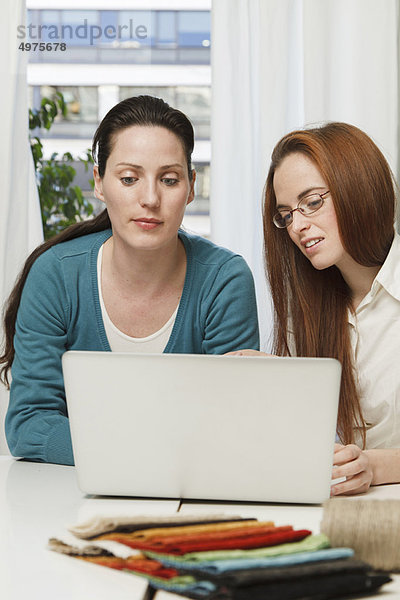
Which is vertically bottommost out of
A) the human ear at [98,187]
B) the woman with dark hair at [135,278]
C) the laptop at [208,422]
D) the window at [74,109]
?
the laptop at [208,422]

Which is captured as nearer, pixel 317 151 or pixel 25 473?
pixel 25 473

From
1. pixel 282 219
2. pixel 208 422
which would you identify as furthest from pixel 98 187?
pixel 208 422

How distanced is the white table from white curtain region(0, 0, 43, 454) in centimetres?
127

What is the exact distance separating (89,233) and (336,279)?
0.63 meters

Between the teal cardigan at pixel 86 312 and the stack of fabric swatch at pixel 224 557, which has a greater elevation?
the teal cardigan at pixel 86 312

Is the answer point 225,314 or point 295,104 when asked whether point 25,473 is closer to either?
point 225,314

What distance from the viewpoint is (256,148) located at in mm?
2584

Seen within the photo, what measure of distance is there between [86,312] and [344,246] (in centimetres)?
60

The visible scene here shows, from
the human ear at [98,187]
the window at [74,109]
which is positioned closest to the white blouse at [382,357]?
the human ear at [98,187]

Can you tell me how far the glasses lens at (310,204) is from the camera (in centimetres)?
159

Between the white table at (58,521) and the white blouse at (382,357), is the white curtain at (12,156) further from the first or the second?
the white blouse at (382,357)

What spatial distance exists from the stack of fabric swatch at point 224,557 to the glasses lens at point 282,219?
36.2 inches

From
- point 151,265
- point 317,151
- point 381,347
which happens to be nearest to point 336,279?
point 381,347

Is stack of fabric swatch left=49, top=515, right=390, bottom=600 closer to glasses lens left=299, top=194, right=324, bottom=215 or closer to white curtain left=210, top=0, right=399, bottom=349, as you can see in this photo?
glasses lens left=299, top=194, right=324, bottom=215
